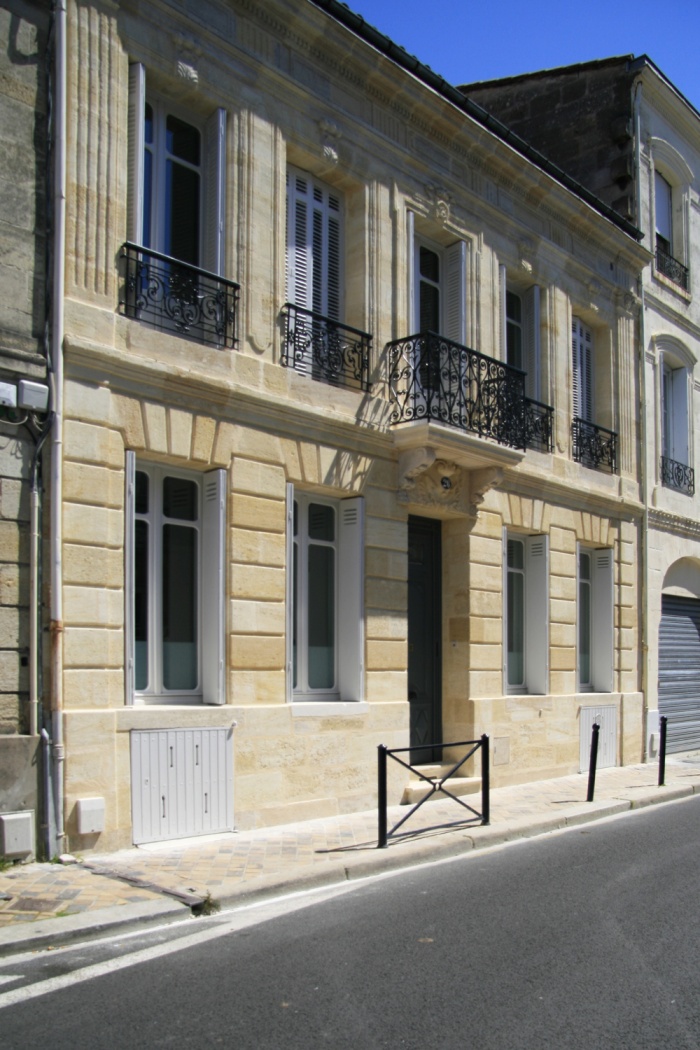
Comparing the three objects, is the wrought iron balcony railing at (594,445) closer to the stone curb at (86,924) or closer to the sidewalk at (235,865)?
the sidewalk at (235,865)

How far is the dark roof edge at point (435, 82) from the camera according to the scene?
11.0m

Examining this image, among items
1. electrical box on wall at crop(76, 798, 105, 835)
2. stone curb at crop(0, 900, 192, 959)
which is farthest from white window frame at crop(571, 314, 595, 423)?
stone curb at crop(0, 900, 192, 959)

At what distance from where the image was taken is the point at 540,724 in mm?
13602

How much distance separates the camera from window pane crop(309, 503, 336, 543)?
1089 centimetres

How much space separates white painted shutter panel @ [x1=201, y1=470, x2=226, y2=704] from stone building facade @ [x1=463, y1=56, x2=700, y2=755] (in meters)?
9.12

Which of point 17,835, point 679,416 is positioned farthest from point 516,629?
point 17,835

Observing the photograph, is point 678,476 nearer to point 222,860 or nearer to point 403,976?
point 222,860

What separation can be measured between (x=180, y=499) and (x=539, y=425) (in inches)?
251

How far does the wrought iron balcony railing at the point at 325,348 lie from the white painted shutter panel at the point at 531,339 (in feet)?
12.6

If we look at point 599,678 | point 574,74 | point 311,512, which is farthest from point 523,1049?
point 574,74

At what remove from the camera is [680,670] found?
58.5ft

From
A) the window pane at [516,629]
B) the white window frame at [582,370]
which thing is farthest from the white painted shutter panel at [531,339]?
the window pane at [516,629]

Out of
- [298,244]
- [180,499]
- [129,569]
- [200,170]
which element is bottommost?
[129,569]

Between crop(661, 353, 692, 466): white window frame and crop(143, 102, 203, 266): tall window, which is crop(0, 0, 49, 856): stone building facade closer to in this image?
crop(143, 102, 203, 266): tall window
